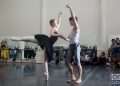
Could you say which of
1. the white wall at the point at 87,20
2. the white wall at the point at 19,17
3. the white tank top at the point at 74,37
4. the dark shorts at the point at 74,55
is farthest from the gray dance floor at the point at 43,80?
the white wall at the point at 19,17

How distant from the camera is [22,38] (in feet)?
52.3

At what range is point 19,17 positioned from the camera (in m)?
16.6

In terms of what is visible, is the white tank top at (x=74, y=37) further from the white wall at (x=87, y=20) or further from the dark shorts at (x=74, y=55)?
the white wall at (x=87, y=20)

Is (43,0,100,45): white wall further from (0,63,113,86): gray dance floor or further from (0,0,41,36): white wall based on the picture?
Result: (0,63,113,86): gray dance floor

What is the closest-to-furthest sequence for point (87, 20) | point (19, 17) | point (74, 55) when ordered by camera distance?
point (74, 55) < point (87, 20) < point (19, 17)

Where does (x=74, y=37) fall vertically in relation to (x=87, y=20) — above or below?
below

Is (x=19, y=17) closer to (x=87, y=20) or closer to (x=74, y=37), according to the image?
(x=87, y=20)

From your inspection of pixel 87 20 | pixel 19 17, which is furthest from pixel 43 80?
pixel 19 17

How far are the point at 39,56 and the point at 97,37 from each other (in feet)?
9.13

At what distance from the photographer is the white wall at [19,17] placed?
16.5 m

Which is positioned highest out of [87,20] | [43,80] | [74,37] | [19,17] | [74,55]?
[19,17]

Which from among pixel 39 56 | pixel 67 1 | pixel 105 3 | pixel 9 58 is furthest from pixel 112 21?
pixel 9 58

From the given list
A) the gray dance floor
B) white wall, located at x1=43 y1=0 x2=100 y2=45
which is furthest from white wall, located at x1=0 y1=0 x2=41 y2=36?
the gray dance floor

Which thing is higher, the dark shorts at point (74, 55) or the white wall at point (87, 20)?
the white wall at point (87, 20)
